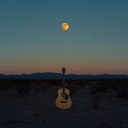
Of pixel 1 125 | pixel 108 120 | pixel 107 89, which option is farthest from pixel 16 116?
pixel 107 89

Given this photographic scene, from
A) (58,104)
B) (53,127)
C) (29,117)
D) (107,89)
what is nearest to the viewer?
(53,127)

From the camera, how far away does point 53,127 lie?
40.7 ft

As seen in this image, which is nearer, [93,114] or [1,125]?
[1,125]

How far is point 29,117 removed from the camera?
14.6 meters

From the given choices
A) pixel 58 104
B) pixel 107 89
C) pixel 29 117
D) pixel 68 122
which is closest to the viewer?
pixel 68 122

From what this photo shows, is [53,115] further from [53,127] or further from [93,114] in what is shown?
[53,127]

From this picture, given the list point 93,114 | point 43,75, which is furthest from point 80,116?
point 43,75

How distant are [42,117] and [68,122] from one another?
1554 millimetres

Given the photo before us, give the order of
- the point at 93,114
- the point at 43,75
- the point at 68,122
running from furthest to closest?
the point at 43,75 → the point at 93,114 → the point at 68,122

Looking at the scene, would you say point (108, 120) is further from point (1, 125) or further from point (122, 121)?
point (1, 125)

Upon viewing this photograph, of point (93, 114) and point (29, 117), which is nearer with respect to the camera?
point (29, 117)

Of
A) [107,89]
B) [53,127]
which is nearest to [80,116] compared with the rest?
[53,127]

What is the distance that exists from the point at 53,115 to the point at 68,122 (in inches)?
77.7

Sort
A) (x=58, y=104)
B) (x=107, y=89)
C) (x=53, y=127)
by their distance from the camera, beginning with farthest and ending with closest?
(x=107, y=89)
(x=58, y=104)
(x=53, y=127)
